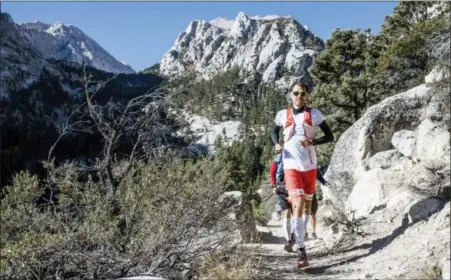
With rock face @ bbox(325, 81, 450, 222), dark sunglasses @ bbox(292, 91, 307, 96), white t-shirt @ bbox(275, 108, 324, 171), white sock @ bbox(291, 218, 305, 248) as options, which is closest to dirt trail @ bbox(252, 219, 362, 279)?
white sock @ bbox(291, 218, 305, 248)

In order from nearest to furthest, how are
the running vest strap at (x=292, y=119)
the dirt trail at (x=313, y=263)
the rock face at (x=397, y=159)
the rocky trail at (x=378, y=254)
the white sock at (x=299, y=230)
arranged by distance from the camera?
the rocky trail at (x=378, y=254), the dirt trail at (x=313, y=263), the white sock at (x=299, y=230), the running vest strap at (x=292, y=119), the rock face at (x=397, y=159)

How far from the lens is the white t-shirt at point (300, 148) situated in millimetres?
5504

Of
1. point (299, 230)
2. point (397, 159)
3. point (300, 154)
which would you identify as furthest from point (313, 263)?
point (397, 159)

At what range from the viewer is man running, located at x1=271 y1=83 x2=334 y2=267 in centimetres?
549

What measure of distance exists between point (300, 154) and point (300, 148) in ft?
0.24

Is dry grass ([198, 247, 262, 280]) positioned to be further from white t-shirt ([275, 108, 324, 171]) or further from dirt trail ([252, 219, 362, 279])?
white t-shirt ([275, 108, 324, 171])

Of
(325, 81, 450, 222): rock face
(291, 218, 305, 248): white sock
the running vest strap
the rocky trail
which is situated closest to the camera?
the rocky trail

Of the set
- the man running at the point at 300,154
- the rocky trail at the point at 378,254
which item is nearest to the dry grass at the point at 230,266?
the rocky trail at the point at 378,254

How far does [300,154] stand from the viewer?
550 centimetres

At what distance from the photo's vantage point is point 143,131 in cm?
743

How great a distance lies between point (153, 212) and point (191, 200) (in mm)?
531

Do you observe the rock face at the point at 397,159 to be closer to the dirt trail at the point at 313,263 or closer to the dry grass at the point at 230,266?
the dirt trail at the point at 313,263

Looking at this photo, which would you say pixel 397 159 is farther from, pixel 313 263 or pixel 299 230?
Answer: pixel 299 230

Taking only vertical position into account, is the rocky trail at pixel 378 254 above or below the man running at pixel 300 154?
below
